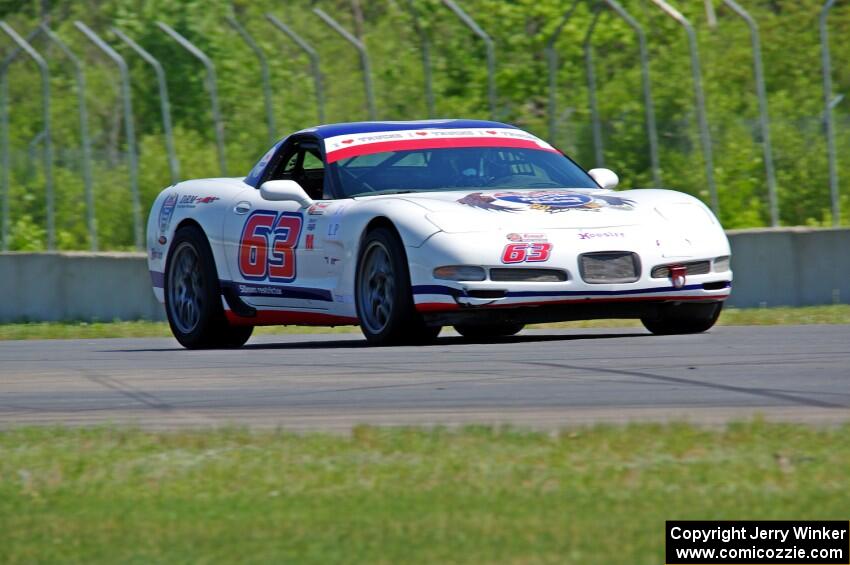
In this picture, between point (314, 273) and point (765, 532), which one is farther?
point (314, 273)

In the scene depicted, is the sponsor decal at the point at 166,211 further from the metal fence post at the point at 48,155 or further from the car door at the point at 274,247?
the metal fence post at the point at 48,155

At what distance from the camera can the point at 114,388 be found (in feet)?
27.3

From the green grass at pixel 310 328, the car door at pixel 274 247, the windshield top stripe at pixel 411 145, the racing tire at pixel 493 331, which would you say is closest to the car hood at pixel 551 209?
the windshield top stripe at pixel 411 145

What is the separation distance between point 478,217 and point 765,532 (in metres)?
5.42

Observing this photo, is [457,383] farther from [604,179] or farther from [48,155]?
[48,155]

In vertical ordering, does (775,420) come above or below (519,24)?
below

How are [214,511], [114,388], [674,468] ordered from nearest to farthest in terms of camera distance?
[214,511] < [674,468] < [114,388]

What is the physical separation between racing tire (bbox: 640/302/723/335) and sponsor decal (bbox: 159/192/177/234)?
11.8ft

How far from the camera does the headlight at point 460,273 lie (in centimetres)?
953

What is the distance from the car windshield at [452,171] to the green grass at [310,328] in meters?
2.09

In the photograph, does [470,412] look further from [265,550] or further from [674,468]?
[265,550]

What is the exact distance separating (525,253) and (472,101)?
9005 mm

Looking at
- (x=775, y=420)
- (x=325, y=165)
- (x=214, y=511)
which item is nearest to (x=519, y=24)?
(x=325, y=165)

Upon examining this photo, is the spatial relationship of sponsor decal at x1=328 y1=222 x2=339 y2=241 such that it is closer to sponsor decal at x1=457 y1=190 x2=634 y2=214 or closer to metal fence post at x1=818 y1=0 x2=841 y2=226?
sponsor decal at x1=457 y1=190 x2=634 y2=214
